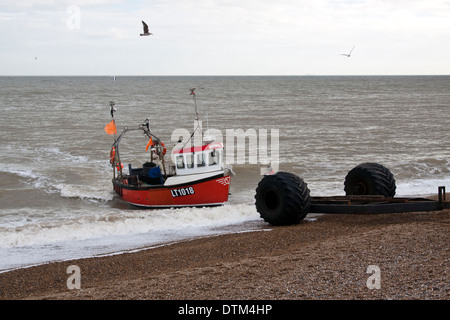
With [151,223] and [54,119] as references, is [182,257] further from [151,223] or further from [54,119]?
[54,119]

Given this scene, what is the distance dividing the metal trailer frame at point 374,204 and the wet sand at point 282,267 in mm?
285

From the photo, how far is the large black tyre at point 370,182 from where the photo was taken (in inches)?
486

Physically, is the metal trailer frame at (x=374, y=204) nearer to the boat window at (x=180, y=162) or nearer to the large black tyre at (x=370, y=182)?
the large black tyre at (x=370, y=182)

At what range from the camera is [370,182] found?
12.4 meters

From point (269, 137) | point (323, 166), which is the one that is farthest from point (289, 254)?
point (269, 137)

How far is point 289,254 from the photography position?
8.54 meters

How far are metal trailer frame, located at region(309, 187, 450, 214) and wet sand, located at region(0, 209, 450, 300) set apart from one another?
0.94ft

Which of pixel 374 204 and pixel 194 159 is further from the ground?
pixel 194 159

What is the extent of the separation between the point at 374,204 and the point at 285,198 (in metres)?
1.78

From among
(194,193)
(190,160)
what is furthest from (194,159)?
(194,193)

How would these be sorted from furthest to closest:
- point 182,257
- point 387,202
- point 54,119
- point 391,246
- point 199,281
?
point 54,119 < point 387,202 < point 182,257 < point 391,246 < point 199,281

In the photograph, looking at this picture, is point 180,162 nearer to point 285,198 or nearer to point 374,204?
point 285,198

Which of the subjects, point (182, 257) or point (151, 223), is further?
point (151, 223)
